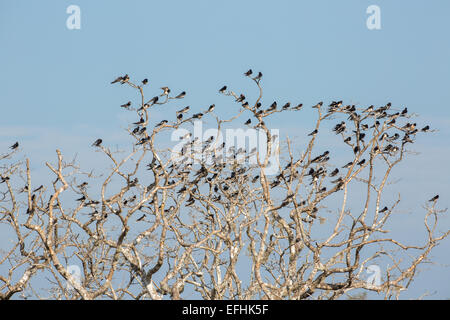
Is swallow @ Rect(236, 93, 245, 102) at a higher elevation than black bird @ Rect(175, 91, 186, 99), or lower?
lower

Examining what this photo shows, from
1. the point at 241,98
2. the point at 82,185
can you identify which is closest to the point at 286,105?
the point at 241,98

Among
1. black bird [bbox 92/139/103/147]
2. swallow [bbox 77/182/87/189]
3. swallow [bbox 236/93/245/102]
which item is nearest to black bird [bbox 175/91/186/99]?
swallow [bbox 236/93/245/102]

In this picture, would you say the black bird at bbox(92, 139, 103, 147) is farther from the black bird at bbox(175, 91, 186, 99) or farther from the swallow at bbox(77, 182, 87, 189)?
the black bird at bbox(175, 91, 186, 99)

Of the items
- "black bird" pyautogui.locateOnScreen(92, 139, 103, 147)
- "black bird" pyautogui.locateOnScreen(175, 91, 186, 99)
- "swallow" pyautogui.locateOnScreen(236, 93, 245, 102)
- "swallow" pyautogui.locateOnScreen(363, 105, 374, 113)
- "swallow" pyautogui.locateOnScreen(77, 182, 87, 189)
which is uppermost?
"black bird" pyautogui.locateOnScreen(175, 91, 186, 99)

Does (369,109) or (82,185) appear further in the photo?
(369,109)

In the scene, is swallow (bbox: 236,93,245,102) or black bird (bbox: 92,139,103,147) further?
swallow (bbox: 236,93,245,102)

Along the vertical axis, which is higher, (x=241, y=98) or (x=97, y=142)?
(x=241, y=98)

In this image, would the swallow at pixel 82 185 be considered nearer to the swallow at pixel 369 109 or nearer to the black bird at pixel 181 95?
the black bird at pixel 181 95

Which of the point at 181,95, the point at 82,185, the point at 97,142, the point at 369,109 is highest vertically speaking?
the point at 181,95

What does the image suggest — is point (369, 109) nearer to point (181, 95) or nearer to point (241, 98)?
point (241, 98)

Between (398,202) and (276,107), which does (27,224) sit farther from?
(398,202)
